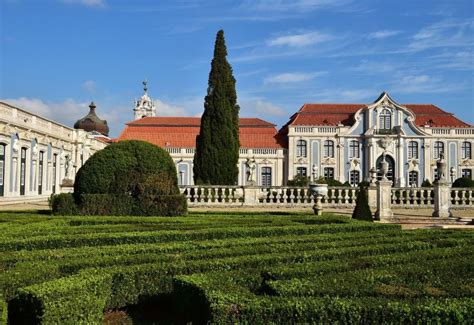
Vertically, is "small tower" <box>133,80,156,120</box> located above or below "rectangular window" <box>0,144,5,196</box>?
above

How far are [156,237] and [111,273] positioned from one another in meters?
2.68

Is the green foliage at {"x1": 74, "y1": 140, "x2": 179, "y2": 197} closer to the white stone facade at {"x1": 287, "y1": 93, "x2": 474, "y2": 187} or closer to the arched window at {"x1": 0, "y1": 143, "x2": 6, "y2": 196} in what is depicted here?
the arched window at {"x1": 0, "y1": 143, "x2": 6, "y2": 196}

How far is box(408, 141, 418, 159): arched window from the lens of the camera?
45.8 metres

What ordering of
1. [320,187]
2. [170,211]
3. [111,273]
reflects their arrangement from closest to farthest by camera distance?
1. [111,273]
2. [170,211]
3. [320,187]

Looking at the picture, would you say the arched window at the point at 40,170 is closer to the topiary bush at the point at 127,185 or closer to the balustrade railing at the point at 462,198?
the topiary bush at the point at 127,185

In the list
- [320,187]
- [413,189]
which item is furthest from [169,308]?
[413,189]

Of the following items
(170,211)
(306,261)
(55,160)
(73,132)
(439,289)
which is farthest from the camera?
(73,132)

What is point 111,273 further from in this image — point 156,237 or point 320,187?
point 320,187

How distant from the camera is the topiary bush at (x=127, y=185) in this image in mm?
13742

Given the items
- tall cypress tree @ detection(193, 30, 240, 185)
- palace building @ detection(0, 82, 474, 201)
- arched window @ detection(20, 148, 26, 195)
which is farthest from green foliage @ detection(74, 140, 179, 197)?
palace building @ detection(0, 82, 474, 201)

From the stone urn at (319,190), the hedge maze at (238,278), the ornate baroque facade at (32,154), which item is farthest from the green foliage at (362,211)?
the ornate baroque facade at (32,154)

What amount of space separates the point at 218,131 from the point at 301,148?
22718mm

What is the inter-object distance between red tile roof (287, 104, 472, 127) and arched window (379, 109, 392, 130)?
2.34m

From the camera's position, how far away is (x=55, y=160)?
109 feet
